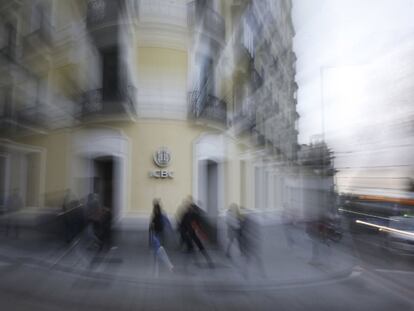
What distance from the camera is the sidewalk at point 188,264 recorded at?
6.46 meters

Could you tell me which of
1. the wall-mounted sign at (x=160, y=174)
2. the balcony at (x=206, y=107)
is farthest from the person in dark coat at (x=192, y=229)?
the balcony at (x=206, y=107)

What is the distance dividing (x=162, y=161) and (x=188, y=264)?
3572mm

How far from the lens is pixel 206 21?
11023 millimetres

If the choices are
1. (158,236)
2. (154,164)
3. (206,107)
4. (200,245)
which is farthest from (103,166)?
(158,236)

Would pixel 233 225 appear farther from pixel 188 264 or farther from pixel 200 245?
pixel 188 264

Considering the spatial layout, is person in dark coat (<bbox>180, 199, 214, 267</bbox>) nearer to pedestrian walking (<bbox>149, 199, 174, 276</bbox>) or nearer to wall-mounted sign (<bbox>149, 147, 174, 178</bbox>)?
pedestrian walking (<bbox>149, 199, 174, 276</bbox>)

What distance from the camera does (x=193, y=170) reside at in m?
10.7

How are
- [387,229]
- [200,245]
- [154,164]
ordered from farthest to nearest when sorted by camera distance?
[387,229], [154,164], [200,245]

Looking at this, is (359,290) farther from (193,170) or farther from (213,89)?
(213,89)

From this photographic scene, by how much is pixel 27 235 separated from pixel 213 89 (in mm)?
5489

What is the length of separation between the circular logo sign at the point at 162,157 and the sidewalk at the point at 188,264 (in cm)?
189

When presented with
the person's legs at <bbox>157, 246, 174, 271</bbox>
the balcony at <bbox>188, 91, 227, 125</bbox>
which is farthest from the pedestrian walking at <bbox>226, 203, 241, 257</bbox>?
the balcony at <bbox>188, 91, 227, 125</bbox>

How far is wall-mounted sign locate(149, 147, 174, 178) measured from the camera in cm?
1030

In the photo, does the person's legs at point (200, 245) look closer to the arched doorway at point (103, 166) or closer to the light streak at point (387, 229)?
the arched doorway at point (103, 166)
